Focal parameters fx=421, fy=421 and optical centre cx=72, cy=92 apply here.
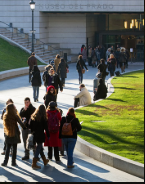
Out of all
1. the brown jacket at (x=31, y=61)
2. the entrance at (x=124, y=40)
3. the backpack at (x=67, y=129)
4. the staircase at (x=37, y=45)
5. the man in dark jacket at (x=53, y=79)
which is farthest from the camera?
the entrance at (x=124, y=40)

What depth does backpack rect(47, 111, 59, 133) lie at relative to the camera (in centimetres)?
968

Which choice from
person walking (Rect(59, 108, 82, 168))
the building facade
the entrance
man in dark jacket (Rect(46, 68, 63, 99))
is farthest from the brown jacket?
the entrance

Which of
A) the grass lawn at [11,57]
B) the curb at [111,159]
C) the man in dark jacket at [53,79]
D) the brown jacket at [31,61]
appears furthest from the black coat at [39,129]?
the grass lawn at [11,57]

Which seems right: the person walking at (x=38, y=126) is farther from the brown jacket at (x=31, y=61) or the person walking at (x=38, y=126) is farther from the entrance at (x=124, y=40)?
the entrance at (x=124, y=40)

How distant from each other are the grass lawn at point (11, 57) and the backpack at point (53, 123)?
20.3m

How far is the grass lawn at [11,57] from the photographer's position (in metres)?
31.6

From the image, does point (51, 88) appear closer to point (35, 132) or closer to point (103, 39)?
point (35, 132)

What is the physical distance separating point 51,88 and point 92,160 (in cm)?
404

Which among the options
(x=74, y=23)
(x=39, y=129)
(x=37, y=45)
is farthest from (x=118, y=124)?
(x=74, y=23)

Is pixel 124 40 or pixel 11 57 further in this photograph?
pixel 124 40

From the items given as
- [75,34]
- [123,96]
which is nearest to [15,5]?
[75,34]

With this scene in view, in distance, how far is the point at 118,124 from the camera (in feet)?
43.4

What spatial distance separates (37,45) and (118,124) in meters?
28.3

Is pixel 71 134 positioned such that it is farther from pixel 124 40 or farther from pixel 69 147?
pixel 124 40
